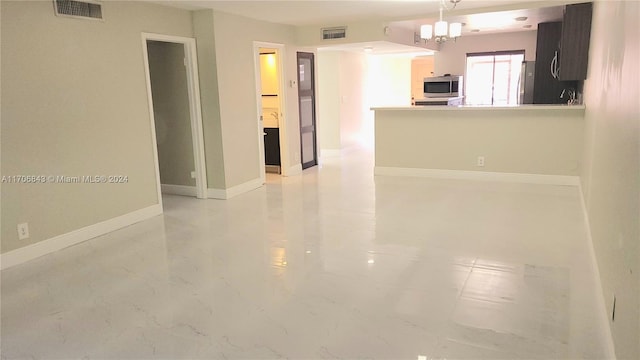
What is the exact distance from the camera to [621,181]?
2225mm

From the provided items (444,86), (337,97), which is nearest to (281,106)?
(337,97)

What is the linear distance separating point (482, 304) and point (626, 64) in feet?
5.07

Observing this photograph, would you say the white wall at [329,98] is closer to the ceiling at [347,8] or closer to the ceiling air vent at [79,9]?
the ceiling at [347,8]

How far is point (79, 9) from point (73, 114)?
95 centimetres

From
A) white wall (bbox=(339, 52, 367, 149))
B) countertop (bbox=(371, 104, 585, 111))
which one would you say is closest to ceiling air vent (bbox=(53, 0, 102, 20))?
countertop (bbox=(371, 104, 585, 111))

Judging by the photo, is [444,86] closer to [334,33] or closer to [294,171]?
[334,33]

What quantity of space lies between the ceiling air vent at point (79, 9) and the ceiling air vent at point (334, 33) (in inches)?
137

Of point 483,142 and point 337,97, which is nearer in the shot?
point 483,142

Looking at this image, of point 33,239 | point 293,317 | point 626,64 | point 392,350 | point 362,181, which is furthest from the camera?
point 362,181

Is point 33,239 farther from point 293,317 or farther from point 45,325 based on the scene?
point 293,317

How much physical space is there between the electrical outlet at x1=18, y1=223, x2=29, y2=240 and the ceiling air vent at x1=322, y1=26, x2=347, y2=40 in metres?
4.80

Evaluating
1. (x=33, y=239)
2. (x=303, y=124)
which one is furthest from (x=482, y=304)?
(x=303, y=124)

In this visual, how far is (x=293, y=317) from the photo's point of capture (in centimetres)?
281

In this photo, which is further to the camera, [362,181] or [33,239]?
[362,181]
